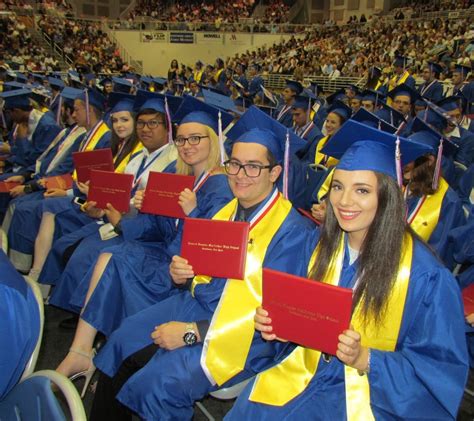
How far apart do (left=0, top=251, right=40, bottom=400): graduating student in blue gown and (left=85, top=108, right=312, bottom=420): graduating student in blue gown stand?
0.77 meters

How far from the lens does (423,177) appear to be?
317 cm

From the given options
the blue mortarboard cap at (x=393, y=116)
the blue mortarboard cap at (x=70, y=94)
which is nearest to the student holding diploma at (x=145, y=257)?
the blue mortarboard cap at (x=393, y=116)

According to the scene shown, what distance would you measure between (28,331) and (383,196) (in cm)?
133

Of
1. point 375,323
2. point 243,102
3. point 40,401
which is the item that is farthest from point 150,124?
point 243,102

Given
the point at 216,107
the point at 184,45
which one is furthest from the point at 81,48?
the point at 216,107

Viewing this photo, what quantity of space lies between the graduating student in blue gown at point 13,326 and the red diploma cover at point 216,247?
883mm

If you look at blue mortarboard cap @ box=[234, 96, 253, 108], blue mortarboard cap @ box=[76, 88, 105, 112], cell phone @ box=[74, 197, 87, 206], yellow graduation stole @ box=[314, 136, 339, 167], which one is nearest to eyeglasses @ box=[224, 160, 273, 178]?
cell phone @ box=[74, 197, 87, 206]

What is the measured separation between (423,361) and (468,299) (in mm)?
1271

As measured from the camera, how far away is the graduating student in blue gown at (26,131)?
217 inches

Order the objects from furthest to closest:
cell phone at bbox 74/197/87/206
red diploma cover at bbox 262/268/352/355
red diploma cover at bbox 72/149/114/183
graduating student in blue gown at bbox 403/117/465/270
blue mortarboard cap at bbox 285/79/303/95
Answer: blue mortarboard cap at bbox 285/79/303/95
cell phone at bbox 74/197/87/206
red diploma cover at bbox 72/149/114/183
graduating student in blue gown at bbox 403/117/465/270
red diploma cover at bbox 262/268/352/355

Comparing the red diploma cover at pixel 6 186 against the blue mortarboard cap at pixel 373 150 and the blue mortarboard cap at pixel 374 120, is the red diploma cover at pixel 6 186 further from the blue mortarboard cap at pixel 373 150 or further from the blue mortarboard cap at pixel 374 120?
the blue mortarboard cap at pixel 373 150

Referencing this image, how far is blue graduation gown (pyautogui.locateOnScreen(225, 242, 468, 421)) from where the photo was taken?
5.49 feet

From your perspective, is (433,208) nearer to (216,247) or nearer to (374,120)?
(374,120)

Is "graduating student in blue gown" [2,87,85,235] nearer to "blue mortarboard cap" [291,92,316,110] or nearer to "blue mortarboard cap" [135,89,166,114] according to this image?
"blue mortarboard cap" [135,89,166,114]
